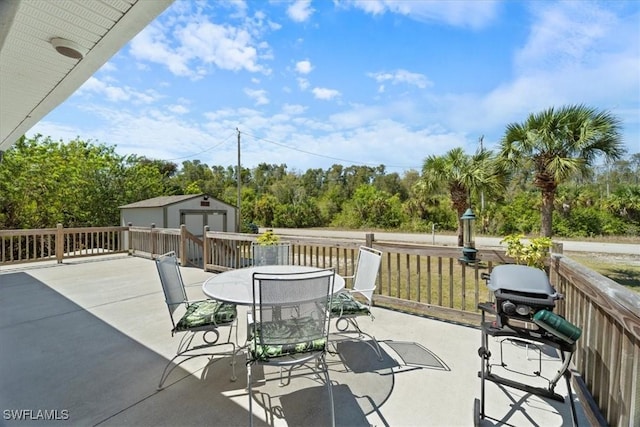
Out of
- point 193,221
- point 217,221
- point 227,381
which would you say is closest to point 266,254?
point 227,381

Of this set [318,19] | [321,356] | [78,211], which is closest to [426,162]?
[318,19]

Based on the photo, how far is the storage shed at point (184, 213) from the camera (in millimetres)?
9358

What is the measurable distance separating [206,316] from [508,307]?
2110 mm

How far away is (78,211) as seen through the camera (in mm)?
11320

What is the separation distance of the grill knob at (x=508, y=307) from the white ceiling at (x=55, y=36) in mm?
2482

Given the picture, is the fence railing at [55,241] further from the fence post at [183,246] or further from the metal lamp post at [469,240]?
the metal lamp post at [469,240]

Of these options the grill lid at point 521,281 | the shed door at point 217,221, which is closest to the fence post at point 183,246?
the shed door at point 217,221

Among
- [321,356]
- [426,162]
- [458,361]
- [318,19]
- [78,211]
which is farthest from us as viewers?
[78,211]

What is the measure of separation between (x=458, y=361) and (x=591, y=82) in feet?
28.0

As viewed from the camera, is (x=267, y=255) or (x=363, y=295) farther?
(x=267, y=255)

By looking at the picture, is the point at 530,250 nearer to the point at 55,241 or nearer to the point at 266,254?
the point at 266,254

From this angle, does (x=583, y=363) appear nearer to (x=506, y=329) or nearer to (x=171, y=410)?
(x=506, y=329)

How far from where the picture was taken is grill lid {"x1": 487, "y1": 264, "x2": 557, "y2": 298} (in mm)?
1707

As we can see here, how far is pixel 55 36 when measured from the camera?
5.84ft
